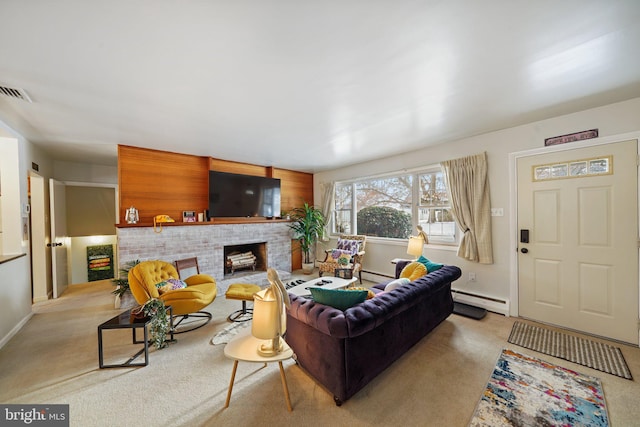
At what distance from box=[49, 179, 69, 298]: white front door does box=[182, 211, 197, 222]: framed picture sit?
2082 mm

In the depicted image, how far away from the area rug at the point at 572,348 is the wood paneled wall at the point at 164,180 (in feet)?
16.7

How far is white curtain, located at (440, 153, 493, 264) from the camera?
337 cm

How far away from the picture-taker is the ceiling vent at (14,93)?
80.1 inches

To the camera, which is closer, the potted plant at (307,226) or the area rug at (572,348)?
the area rug at (572,348)

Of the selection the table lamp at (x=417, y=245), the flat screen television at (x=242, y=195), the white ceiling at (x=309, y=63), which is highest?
the white ceiling at (x=309, y=63)

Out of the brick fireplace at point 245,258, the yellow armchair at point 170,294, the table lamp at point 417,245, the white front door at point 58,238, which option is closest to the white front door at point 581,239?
the table lamp at point 417,245

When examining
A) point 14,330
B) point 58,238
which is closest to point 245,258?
point 14,330

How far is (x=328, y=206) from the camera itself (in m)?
5.95

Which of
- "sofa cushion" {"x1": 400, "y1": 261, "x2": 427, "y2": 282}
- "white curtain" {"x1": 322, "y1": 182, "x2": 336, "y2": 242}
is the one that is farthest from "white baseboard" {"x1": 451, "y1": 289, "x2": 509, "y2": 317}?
"white curtain" {"x1": 322, "y1": 182, "x2": 336, "y2": 242}

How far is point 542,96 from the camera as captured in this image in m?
2.31

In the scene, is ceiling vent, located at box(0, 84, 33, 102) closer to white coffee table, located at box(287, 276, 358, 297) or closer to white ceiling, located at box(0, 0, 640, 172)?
white ceiling, located at box(0, 0, 640, 172)

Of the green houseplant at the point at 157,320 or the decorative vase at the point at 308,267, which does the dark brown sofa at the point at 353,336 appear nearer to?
the green houseplant at the point at 157,320

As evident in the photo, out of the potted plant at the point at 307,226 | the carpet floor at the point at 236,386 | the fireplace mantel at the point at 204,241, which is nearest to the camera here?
the carpet floor at the point at 236,386

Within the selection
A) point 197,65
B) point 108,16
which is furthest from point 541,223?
point 108,16
